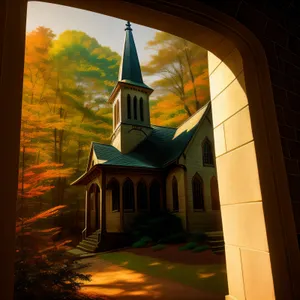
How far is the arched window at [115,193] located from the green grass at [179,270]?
537 millimetres

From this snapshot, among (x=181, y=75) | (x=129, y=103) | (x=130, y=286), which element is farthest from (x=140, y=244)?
(x=181, y=75)

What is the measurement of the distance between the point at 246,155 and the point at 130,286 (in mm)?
1167

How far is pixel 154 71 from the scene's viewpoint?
108 inches

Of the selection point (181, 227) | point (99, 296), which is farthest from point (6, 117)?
point (181, 227)

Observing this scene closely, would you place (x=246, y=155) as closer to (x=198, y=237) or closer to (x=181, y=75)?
(x=198, y=237)

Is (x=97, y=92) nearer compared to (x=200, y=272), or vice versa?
(x=200, y=272)

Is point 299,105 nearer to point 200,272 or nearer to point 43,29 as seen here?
point 200,272

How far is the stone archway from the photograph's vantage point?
3.13 ft

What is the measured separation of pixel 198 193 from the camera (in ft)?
8.22

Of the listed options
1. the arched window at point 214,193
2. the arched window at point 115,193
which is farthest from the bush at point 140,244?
the arched window at point 214,193

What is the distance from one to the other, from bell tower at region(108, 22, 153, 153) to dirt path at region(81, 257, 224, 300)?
1239 millimetres

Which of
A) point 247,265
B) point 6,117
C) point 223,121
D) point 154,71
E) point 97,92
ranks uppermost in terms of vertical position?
point 154,71

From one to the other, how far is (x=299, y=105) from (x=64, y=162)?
1.73m

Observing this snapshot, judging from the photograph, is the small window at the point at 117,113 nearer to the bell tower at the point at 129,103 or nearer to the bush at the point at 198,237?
the bell tower at the point at 129,103
